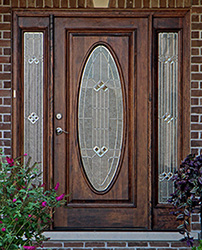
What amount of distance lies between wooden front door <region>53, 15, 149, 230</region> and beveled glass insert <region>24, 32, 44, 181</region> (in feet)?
0.49

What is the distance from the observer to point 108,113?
420cm

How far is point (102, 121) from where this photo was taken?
4.20m

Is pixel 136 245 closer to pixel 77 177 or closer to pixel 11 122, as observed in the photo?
pixel 77 177

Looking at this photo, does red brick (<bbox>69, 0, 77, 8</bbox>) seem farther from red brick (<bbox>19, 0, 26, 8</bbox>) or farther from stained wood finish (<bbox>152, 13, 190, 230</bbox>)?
stained wood finish (<bbox>152, 13, 190, 230</bbox>)

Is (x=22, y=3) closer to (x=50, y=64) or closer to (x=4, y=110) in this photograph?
(x=50, y=64)

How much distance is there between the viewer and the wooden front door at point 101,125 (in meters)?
4.19

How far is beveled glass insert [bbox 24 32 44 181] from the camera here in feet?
13.7

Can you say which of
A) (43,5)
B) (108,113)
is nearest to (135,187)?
(108,113)

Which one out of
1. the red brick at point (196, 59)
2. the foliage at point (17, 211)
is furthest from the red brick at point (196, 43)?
the foliage at point (17, 211)

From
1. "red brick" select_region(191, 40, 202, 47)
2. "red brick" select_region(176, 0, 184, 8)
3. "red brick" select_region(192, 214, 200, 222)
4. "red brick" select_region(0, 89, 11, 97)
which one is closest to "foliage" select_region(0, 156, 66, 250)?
"red brick" select_region(0, 89, 11, 97)

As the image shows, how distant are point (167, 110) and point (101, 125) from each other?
0.67 meters

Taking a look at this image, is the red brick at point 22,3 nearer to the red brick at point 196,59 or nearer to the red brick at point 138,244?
the red brick at point 196,59

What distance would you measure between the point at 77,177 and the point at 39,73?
109 centimetres

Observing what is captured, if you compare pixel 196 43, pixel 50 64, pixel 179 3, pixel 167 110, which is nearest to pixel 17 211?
pixel 50 64
